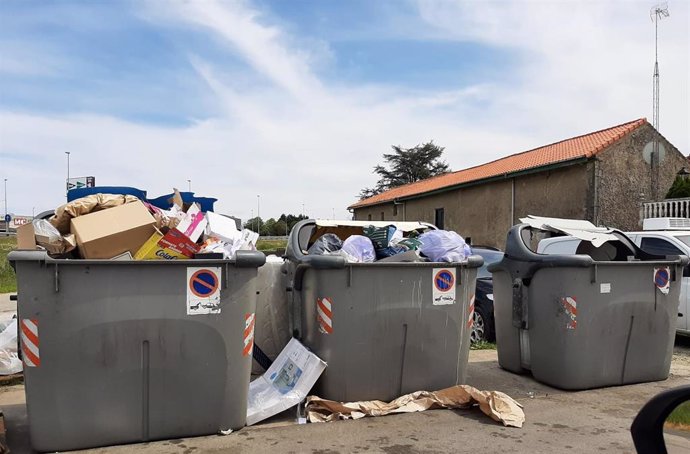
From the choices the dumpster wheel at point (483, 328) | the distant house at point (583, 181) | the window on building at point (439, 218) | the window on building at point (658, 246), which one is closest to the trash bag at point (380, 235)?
the dumpster wheel at point (483, 328)

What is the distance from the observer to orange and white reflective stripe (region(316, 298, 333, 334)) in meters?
4.55

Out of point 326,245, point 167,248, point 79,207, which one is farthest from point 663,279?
point 79,207

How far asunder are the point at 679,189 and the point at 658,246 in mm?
10139

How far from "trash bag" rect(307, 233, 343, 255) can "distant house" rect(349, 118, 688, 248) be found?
43.2 feet

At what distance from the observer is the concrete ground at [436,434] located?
3.79 meters

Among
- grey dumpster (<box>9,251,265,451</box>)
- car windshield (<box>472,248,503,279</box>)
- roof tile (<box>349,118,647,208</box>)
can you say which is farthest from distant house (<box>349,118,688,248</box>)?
grey dumpster (<box>9,251,265,451</box>)

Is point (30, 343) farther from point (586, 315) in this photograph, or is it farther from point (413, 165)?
point (413, 165)

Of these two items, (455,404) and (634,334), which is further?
(634,334)

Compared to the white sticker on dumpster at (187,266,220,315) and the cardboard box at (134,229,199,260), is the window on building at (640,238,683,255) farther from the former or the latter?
the cardboard box at (134,229,199,260)

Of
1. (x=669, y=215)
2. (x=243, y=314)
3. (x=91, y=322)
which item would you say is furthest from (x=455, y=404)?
(x=669, y=215)

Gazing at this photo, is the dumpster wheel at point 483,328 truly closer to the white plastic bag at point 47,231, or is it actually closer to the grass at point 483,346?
the grass at point 483,346

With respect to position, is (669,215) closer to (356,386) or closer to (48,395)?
(356,386)

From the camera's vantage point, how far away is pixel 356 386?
4.62m

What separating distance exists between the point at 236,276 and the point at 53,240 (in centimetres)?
127
